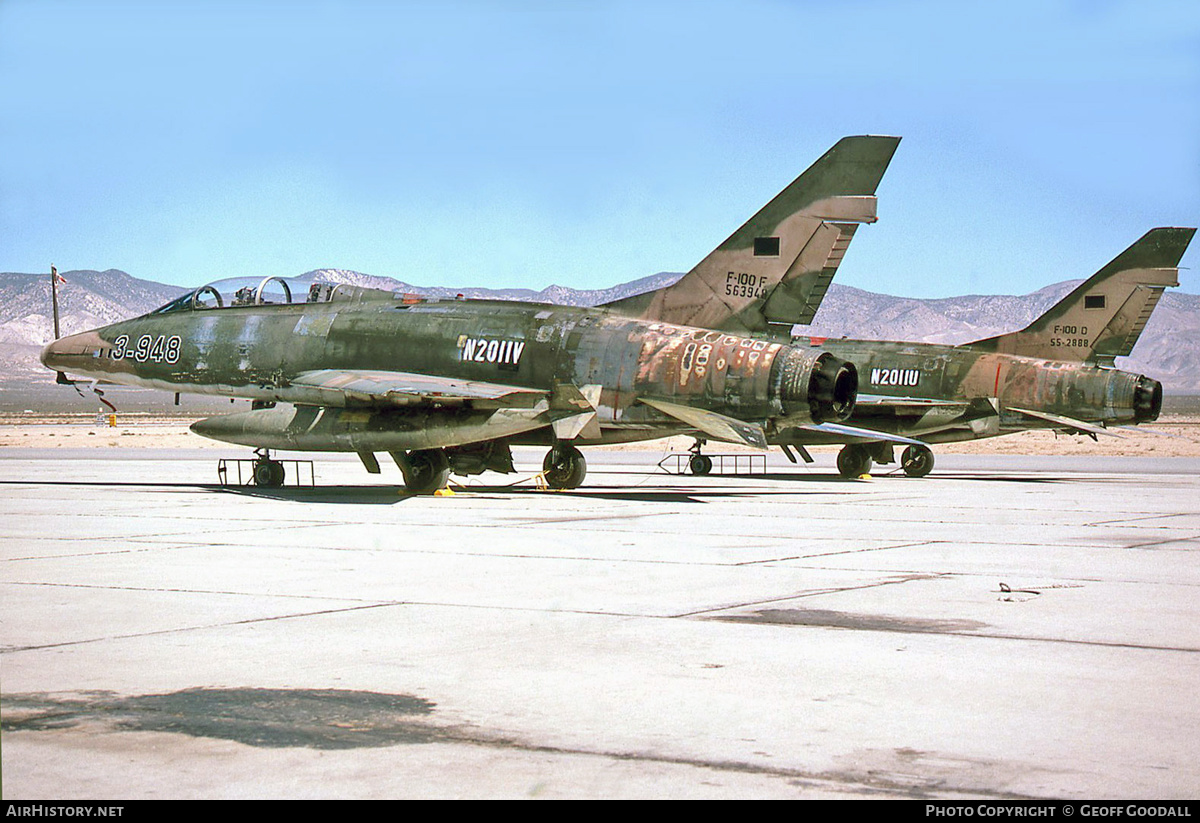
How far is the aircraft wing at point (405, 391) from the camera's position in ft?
71.0

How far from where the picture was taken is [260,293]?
25.1m

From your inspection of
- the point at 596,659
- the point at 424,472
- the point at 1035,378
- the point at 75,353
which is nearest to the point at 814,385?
the point at 424,472

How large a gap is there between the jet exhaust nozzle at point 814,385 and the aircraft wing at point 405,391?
4.20 m

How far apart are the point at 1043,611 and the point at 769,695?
3.72 m

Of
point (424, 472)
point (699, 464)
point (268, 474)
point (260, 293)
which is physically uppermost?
point (260, 293)

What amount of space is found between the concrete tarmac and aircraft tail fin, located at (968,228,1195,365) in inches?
637

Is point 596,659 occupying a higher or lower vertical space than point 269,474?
higher

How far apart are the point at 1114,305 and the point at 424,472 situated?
1848 centimetres

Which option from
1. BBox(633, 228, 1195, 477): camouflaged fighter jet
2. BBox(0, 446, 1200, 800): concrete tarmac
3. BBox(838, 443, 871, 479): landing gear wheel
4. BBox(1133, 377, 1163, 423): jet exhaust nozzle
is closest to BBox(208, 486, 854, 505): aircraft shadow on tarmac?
BBox(0, 446, 1200, 800): concrete tarmac

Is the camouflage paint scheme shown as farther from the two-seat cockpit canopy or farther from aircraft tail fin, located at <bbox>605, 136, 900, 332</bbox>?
aircraft tail fin, located at <bbox>605, 136, 900, 332</bbox>

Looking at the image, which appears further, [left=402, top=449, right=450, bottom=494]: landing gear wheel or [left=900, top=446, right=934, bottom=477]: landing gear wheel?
[left=900, top=446, right=934, bottom=477]: landing gear wheel

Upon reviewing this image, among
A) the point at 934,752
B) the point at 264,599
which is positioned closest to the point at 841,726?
the point at 934,752

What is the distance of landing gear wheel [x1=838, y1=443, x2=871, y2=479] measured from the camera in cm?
3109

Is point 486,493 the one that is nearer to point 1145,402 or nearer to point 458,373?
point 458,373
